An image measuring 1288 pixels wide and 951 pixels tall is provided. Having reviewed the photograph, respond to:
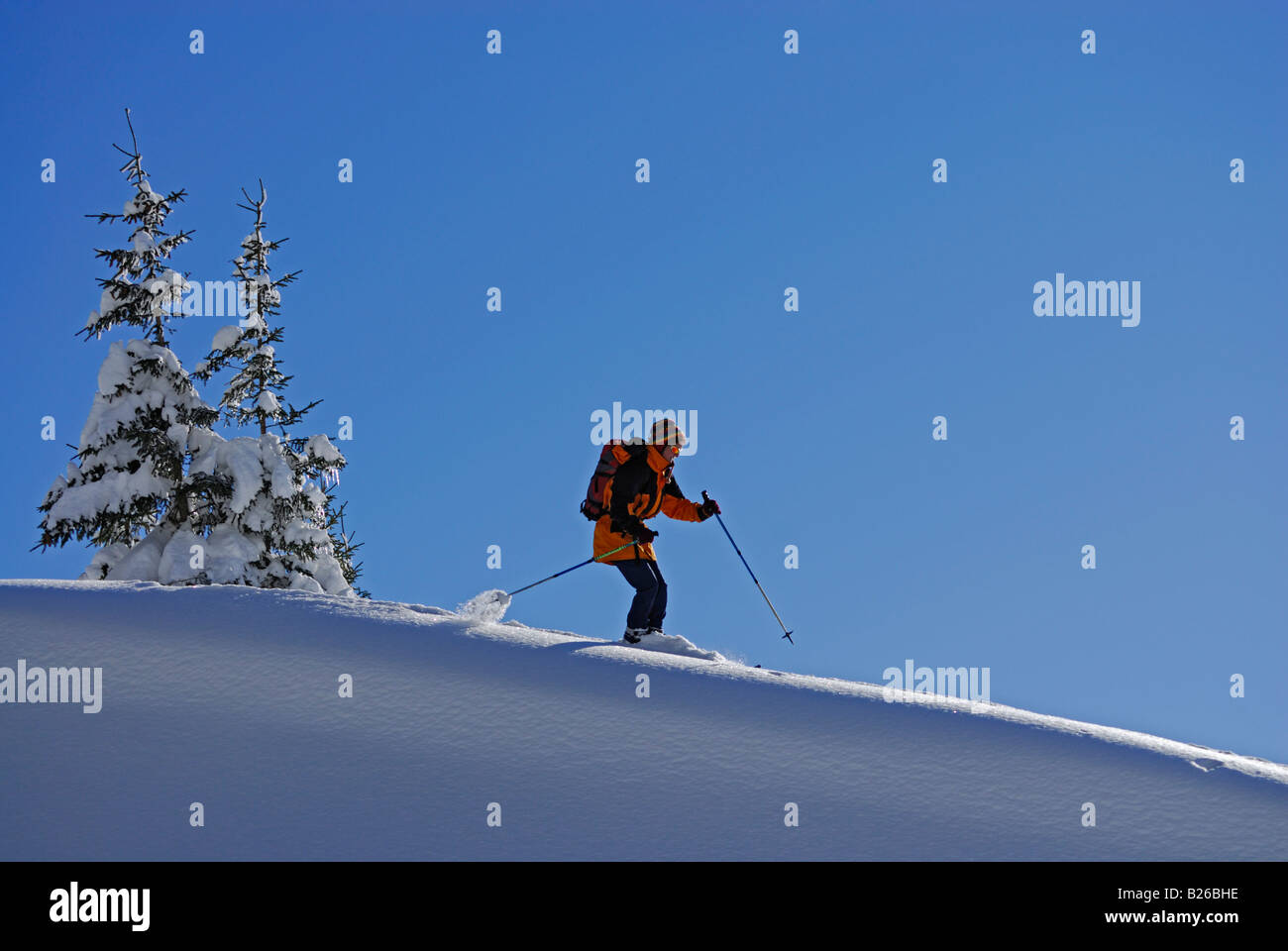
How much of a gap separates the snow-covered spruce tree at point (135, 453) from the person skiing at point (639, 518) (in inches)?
534

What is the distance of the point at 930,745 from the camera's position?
7102 mm

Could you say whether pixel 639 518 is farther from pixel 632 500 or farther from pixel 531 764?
pixel 531 764

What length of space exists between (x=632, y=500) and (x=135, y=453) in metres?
14.7

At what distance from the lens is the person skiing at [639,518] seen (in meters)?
10.1

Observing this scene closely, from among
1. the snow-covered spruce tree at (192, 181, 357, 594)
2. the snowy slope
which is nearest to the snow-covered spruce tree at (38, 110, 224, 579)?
the snow-covered spruce tree at (192, 181, 357, 594)

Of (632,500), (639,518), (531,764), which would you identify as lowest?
(531,764)

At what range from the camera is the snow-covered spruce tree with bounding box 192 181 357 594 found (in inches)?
825

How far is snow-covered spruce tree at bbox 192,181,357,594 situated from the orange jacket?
12.3m

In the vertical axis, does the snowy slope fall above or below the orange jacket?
below

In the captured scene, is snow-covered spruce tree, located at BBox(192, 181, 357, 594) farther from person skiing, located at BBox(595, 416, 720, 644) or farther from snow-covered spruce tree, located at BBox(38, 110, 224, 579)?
person skiing, located at BBox(595, 416, 720, 644)

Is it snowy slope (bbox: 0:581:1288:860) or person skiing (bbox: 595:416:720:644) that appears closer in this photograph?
snowy slope (bbox: 0:581:1288:860)

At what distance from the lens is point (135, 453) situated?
20.9 metres

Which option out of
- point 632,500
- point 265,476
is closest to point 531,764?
point 632,500
